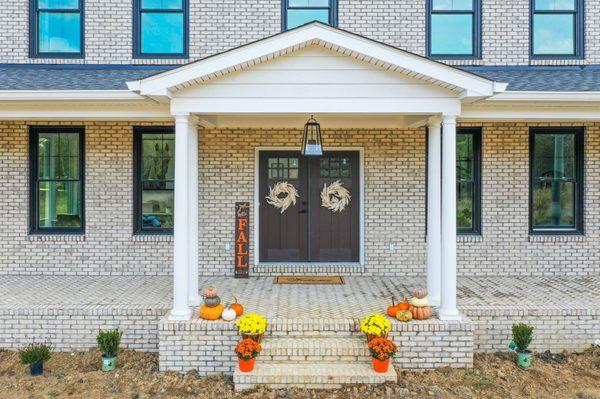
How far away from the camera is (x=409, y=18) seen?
8.02 m

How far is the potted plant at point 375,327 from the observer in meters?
5.00

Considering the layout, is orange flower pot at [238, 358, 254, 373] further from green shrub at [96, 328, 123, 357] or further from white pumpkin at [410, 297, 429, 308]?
white pumpkin at [410, 297, 429, 308]

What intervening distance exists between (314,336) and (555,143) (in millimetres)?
5909

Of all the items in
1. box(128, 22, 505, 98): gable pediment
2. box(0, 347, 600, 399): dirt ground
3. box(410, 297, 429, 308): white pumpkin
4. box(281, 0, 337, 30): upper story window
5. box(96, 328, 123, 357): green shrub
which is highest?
box(281, 0, 337, 30): upper story window

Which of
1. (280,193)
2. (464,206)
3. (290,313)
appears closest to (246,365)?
(290,313)

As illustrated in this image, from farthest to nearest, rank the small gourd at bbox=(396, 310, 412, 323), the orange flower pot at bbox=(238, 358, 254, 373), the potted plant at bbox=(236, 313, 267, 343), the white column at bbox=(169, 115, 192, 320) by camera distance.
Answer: the white column at bbox=(169, 115, 192, 320)
the small gourd at bbox=(396, 310, 412, 323)
the potted plant at bbox=(236, 313, 267, 343)
the orange flower pot at bbox=(238, 358, 254, 373)

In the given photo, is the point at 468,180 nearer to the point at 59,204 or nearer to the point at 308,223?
the point at 308,223

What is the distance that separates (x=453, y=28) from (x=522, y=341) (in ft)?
18.8

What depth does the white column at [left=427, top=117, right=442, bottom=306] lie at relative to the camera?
6012 mm

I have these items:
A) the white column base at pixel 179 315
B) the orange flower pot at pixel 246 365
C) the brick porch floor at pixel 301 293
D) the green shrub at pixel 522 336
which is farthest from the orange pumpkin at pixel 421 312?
the white column base at pixel 179 315

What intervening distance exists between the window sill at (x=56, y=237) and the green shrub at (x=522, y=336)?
713 centimetres

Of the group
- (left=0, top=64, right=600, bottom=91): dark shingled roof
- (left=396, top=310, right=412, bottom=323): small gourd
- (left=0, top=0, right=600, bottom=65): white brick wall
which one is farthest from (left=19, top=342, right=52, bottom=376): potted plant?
(left=0, top=0, right=600, bottom=65): white brick wall

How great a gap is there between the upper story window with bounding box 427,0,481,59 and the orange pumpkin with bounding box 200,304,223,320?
19.9 feet

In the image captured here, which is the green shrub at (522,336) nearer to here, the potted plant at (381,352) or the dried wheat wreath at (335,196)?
the potted plant at (381,352)
